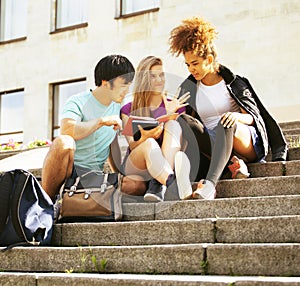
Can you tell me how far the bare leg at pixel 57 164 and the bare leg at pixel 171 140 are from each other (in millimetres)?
715

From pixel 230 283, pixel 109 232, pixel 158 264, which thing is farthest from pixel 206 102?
pixel 230 283

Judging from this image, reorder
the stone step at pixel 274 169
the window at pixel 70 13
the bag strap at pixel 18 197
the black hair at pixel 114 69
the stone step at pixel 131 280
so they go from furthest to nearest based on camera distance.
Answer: the window at pixel 70 13 → the black hair at pixel 114 69 → the stone step at pixel 274 169 → the bag strap at pixel 18 197 → the stone step at pixel 131 280

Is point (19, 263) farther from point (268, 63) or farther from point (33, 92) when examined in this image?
point (33, 92)

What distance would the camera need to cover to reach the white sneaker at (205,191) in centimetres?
583

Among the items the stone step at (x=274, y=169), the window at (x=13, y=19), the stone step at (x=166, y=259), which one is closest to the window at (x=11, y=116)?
the window at (x=13, y=19)

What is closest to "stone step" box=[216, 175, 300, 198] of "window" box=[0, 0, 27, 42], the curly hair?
the curly hair

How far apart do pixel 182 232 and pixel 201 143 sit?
3.53ft

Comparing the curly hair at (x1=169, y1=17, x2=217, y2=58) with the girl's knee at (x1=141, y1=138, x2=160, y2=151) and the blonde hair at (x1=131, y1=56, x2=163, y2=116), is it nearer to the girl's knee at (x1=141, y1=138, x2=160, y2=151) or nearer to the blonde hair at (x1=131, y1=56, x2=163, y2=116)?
the blonde hair at (x1=131, y1=56, x2=163, y2=116)

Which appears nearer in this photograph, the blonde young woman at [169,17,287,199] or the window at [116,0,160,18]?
the blonde young woman at [169,17,287,199]

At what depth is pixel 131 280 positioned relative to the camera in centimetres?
472

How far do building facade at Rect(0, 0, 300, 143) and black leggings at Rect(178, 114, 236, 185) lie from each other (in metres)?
7.32

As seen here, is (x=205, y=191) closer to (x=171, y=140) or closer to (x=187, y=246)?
(x=171, y=140)

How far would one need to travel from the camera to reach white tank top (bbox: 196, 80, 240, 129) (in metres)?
6.65

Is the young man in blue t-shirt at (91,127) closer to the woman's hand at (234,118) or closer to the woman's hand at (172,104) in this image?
the woman's hand at (172,104)
